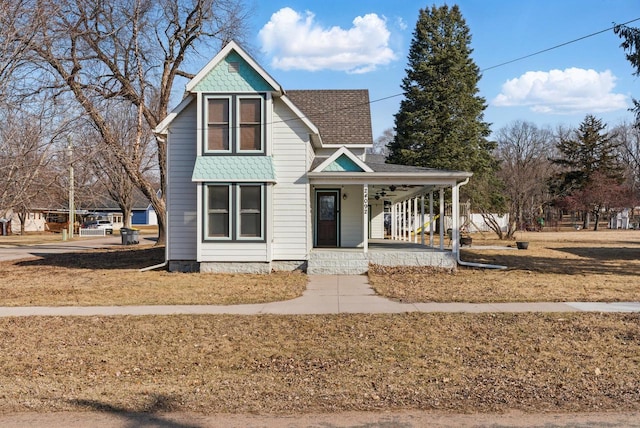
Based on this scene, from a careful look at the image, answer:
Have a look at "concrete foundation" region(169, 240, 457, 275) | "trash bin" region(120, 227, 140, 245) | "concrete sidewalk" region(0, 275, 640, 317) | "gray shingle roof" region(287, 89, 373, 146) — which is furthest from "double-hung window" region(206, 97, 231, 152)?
"trash bin" region(120, 227, 140, 245)

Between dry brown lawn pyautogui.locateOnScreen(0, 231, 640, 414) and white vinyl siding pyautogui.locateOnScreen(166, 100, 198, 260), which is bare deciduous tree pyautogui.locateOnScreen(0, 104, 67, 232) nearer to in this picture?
dry brown lawn pyautogui.locateOnScreen(0, 231, 640, 414)

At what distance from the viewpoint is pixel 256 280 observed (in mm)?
15242

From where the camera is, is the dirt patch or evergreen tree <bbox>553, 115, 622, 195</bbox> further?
evergreen tree <bbox>553, 115, 622, 195</bbox>

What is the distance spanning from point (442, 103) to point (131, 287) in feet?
99.8

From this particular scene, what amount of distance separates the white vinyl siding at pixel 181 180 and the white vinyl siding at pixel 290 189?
263 centimetres

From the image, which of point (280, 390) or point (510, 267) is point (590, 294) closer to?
point (510, 267)

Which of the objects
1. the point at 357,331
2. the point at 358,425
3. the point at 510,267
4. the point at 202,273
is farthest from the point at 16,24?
the point at 510,267

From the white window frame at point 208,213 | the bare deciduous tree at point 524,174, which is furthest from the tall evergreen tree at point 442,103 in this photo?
the white window frame at point 208,213

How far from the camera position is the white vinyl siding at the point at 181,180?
17.5m

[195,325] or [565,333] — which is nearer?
[565,333]

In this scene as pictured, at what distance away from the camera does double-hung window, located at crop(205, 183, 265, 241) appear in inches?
655

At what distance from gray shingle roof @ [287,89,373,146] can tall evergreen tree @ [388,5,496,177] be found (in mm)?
15937

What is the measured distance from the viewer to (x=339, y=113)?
911 inches

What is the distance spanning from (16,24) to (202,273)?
8.11 meters
